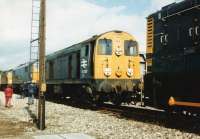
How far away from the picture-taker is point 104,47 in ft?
66.1

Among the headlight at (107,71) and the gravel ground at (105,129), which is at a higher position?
the headlight at (107,71)

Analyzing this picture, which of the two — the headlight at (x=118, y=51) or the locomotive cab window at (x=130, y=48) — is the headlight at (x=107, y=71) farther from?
the locomotive cab window at (x=130, y=48)

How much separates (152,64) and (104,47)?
6.31m

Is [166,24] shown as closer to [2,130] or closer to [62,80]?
[2,130]

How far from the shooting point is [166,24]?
13719mm

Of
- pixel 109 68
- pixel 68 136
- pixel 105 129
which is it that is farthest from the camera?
pixel 109 68

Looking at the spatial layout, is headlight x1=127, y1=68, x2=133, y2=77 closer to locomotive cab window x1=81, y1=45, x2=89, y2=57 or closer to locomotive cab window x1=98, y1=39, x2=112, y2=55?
locomotive cab window x1=98, y1=39, x2=112, y2=55

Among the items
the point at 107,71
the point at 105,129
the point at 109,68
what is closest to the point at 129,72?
the point at 109,68

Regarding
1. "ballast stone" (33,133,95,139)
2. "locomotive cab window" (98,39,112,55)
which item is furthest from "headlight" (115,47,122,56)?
"ballast stone" (33,133,95,139)

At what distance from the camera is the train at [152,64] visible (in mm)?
12141

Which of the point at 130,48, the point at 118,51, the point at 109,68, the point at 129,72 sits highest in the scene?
the point at 130,48

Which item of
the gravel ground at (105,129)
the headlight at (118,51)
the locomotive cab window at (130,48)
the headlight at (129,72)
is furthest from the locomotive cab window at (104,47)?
the gravel ground at (105,129)

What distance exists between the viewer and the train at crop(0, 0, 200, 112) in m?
12.1

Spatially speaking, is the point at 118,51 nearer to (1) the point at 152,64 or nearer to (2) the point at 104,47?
(2) the point at 104,47
